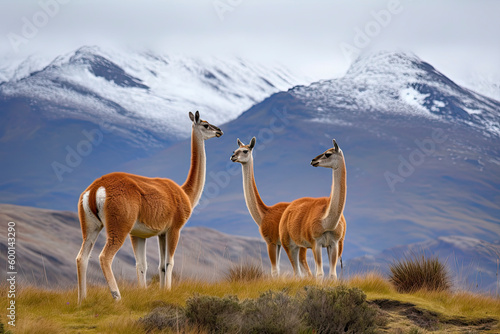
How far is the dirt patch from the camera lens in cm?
1127

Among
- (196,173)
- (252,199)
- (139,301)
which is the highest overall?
(196,173)

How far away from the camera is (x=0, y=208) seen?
71875mm

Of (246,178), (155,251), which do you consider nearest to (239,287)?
(246,178)

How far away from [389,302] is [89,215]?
17.6ft

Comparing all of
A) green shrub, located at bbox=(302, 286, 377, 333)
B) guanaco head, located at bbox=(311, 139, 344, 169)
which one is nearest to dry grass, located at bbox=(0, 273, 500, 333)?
green shrub, located at bbox=(302, 286, 377, 333)

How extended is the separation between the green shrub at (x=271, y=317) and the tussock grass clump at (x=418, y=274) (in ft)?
17.5

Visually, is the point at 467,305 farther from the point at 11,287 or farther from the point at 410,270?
the point at 11,287

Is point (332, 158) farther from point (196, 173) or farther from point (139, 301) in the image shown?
point (139, 301)

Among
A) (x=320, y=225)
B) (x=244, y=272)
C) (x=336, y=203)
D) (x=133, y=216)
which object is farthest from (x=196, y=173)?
(x=133, y=216)

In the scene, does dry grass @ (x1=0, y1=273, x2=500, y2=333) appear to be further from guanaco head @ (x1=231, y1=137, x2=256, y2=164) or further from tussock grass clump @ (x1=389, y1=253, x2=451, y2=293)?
guanaco head @ (x1=231, y1=137, x2=256, y2=164)

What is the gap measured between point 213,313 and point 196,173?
478 centimetres

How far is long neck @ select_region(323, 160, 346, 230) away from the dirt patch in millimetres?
1925

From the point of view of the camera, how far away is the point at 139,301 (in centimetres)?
1066

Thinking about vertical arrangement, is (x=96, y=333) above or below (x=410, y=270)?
below
